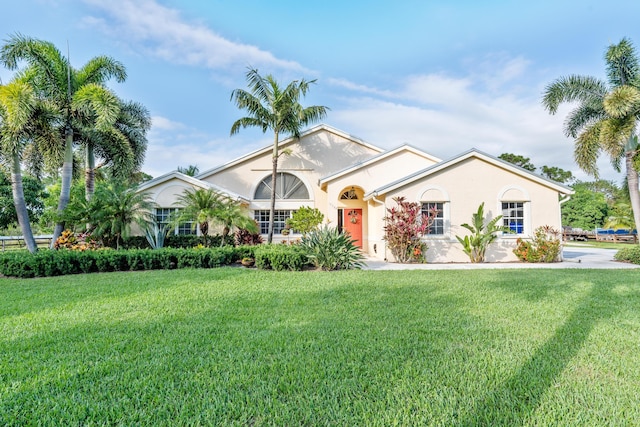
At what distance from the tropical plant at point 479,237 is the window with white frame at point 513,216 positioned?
733mm

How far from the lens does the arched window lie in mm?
19703

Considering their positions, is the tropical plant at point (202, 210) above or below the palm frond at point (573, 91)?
below

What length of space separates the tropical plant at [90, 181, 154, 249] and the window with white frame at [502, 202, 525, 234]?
1669cm

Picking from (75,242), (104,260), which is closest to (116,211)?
(75,242)

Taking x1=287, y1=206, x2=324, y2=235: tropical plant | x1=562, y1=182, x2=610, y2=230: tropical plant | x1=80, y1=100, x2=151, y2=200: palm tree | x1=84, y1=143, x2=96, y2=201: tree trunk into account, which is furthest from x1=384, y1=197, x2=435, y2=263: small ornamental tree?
x1=562, y1=182, x2=610, y2=230: tropical plant

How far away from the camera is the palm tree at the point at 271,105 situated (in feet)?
56.7

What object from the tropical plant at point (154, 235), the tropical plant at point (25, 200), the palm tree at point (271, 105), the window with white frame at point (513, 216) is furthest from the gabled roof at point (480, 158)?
the tropical plant at point (25, 200)

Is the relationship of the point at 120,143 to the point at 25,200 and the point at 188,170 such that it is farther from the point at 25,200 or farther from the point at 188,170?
the point at 25,200

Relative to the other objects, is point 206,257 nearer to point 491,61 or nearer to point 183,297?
point 183,297

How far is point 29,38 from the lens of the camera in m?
13.4

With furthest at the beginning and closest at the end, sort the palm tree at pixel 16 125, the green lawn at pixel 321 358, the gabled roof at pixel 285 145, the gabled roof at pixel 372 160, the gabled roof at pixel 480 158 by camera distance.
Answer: the gabled roof at pixel 285 145, the gabled roof at pixel 372 160, the gabled roof at pixel 480 158, the palm tree at pixel 16 125, the green lawn at pixel 321 358

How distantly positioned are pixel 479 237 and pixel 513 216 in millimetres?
2485

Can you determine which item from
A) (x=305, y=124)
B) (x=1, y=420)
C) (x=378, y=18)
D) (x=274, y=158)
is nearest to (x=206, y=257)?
(x=274, y=158)

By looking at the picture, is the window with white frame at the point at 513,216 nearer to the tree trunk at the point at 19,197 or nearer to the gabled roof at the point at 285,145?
the gabled roof at the point at 285,145
